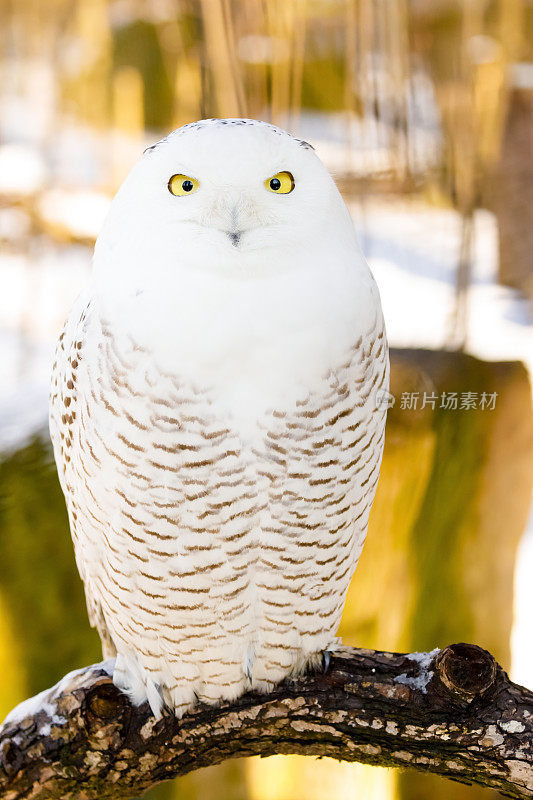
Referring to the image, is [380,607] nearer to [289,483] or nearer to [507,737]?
[507,737]

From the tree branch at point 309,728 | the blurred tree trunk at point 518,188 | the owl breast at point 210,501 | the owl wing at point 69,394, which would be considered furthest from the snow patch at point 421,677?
the blurred tree trunk at point 518,188

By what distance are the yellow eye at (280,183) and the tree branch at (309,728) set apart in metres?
0.59

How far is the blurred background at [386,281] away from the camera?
74.4 inches

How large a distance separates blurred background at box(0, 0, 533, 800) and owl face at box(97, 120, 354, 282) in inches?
15.8

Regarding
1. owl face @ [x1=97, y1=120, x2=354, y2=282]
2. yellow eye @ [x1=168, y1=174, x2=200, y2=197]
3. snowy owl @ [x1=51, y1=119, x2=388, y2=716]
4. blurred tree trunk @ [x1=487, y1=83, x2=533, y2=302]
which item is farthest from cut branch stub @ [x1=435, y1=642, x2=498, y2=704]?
blurred tree trunk @ [x1=487, y1=83, x2=533, y2=302]

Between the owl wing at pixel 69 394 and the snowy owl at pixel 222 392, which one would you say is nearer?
the snowy owl at pixel 222 392

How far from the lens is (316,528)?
1017mm

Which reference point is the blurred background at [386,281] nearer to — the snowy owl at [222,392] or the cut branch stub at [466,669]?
the snowy owl at [222,392]

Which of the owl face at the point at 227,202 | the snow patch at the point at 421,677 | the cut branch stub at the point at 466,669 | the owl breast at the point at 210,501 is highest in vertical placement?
the owl face at the point at 227,202

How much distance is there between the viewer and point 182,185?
82 cm

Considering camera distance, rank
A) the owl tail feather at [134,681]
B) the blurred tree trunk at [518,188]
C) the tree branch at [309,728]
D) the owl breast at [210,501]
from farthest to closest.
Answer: the blurred tree trunk at [518,188] → the owl tail feather at [134,681] → the tree branch at [309,728] → the owl breast at [210,501]

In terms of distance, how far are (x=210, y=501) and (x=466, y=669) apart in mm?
386

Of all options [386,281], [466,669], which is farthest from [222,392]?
[386,281]

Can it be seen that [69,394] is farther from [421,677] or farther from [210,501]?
[421,677]
